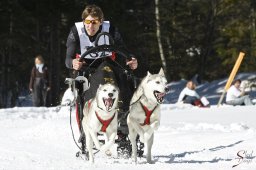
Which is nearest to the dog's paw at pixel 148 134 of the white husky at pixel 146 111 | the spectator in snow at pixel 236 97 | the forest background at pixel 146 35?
the white husky at pixel 146 111

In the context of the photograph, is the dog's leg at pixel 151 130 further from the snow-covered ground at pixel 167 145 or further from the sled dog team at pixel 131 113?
the snow-covered ground at pixel 167 145

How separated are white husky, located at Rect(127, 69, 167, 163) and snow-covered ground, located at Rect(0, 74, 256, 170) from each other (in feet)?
0.98

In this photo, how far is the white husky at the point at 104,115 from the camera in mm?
6332

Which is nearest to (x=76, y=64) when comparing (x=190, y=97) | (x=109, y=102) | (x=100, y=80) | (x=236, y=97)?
(x=100, y=80)

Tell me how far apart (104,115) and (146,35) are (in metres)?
23.8

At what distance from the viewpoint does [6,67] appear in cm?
2525

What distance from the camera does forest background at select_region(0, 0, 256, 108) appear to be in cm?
2394

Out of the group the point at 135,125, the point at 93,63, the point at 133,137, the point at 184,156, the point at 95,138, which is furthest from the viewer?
the point at 184,156

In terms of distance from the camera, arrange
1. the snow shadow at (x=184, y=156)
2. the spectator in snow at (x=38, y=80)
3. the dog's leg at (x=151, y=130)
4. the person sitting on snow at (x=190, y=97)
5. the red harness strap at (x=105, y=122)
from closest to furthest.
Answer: the red harness strap at (x=105, y=122)
the dog's leg at (x=151, y=130)
the snow shadow at (x=184, y=156)
the person sitting on snow at (x=190, y=97)
the spectator in snow at (x=38, y=80)

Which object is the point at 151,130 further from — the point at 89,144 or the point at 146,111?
the point at 89,144

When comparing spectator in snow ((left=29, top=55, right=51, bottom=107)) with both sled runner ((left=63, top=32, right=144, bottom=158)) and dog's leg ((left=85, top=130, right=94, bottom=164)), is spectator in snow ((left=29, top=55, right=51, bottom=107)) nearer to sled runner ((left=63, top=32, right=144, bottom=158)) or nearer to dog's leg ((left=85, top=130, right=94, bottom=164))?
sled runner ((left=63, top=32, right=144, bottom=158))

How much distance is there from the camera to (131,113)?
671 cm

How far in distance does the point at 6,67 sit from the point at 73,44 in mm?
18481

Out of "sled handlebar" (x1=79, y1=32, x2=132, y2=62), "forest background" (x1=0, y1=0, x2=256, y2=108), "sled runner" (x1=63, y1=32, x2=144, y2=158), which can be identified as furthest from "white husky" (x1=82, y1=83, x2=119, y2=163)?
"forest background" (x1=0, y1=0, x2=256, y2=108)
